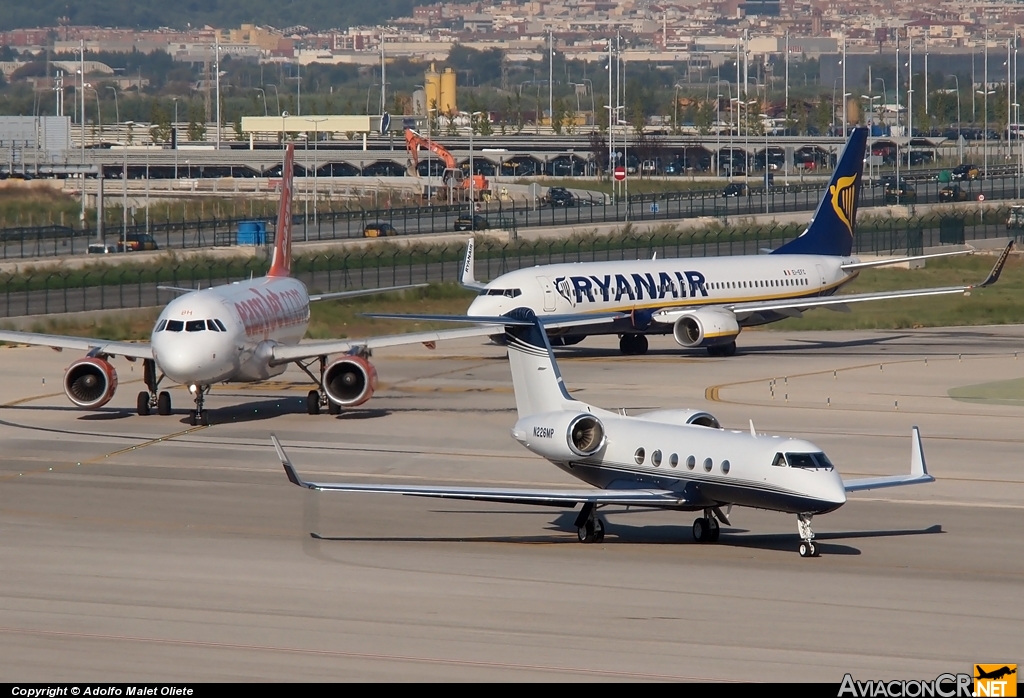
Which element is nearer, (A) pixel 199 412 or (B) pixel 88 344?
(A) pixel 199 412

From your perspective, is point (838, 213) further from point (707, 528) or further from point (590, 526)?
point (590, 526)

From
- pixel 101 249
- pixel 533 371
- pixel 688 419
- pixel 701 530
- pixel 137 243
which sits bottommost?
pixel 701 530

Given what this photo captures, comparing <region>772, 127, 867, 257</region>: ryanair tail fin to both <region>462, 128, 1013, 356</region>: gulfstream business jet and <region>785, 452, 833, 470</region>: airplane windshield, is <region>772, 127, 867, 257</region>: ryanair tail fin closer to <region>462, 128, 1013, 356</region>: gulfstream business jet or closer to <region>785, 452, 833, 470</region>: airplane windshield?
<region>462, 128, 1013, 356</region>: gulfstream business jet

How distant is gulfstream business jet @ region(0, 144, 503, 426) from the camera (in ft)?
141

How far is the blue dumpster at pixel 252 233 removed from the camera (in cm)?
11519

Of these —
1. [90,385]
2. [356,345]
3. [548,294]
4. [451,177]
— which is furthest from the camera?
[451,177]

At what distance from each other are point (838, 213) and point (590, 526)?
43904mm

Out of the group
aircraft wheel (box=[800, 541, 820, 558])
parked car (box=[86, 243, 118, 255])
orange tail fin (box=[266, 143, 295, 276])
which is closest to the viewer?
aircraft wheel (box=[800, 541, 820, 558])

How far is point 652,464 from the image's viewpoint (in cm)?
2908

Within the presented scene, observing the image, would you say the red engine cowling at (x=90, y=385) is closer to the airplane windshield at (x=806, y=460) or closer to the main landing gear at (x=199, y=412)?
the main landing gear at (x=199, y=412)

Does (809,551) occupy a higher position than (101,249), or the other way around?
(101,249)

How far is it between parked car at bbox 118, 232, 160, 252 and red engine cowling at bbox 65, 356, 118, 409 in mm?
66478

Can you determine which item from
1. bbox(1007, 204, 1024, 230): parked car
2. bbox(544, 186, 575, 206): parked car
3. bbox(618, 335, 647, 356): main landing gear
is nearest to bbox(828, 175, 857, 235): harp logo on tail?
bbox(618, 335, 647, 356): main landing gear

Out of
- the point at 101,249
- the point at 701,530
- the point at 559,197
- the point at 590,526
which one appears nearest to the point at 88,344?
the point at 590,526
